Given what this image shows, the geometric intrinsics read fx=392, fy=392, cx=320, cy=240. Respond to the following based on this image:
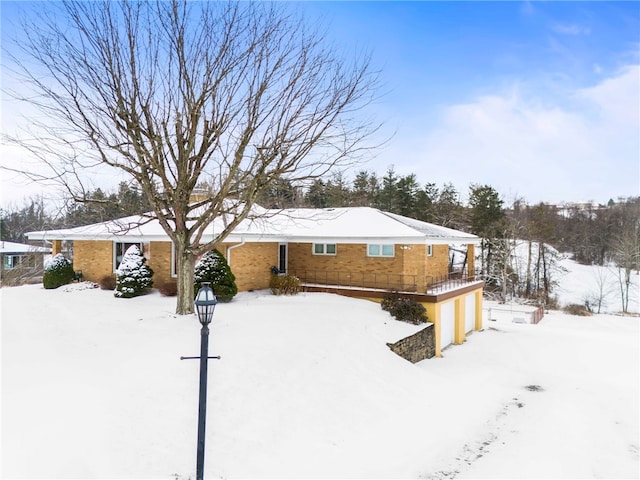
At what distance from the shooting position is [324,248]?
1873 centimetres

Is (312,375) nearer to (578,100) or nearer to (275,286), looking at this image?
(275,286)

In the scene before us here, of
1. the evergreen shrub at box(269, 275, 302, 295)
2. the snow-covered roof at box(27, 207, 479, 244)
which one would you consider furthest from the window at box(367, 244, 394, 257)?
the evergreen shrub at box(269, 275, 302, 295)

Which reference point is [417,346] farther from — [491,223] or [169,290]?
[491,223]

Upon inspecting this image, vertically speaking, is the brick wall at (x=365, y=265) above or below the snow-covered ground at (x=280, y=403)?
above

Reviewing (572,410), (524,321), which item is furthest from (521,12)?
(524,321)

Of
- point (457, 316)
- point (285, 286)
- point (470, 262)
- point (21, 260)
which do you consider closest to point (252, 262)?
point (285, 286)

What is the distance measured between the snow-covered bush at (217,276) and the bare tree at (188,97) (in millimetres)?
2511

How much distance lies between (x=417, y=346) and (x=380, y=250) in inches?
188

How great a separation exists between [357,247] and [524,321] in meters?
12.8

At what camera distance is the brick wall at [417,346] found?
13172 millimetres

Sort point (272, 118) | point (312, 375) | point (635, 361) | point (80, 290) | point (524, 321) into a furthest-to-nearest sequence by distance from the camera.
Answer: point (524, 321), point (80, 290), point (635, 361), point (272, 118), point (312, 375)

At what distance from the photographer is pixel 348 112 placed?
11.9m

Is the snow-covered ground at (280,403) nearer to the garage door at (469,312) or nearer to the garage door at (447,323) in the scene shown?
the garage door at (447,323)

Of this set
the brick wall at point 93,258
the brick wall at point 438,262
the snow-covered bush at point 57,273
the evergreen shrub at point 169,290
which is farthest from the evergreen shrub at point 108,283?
the brick wall at point 438,262
